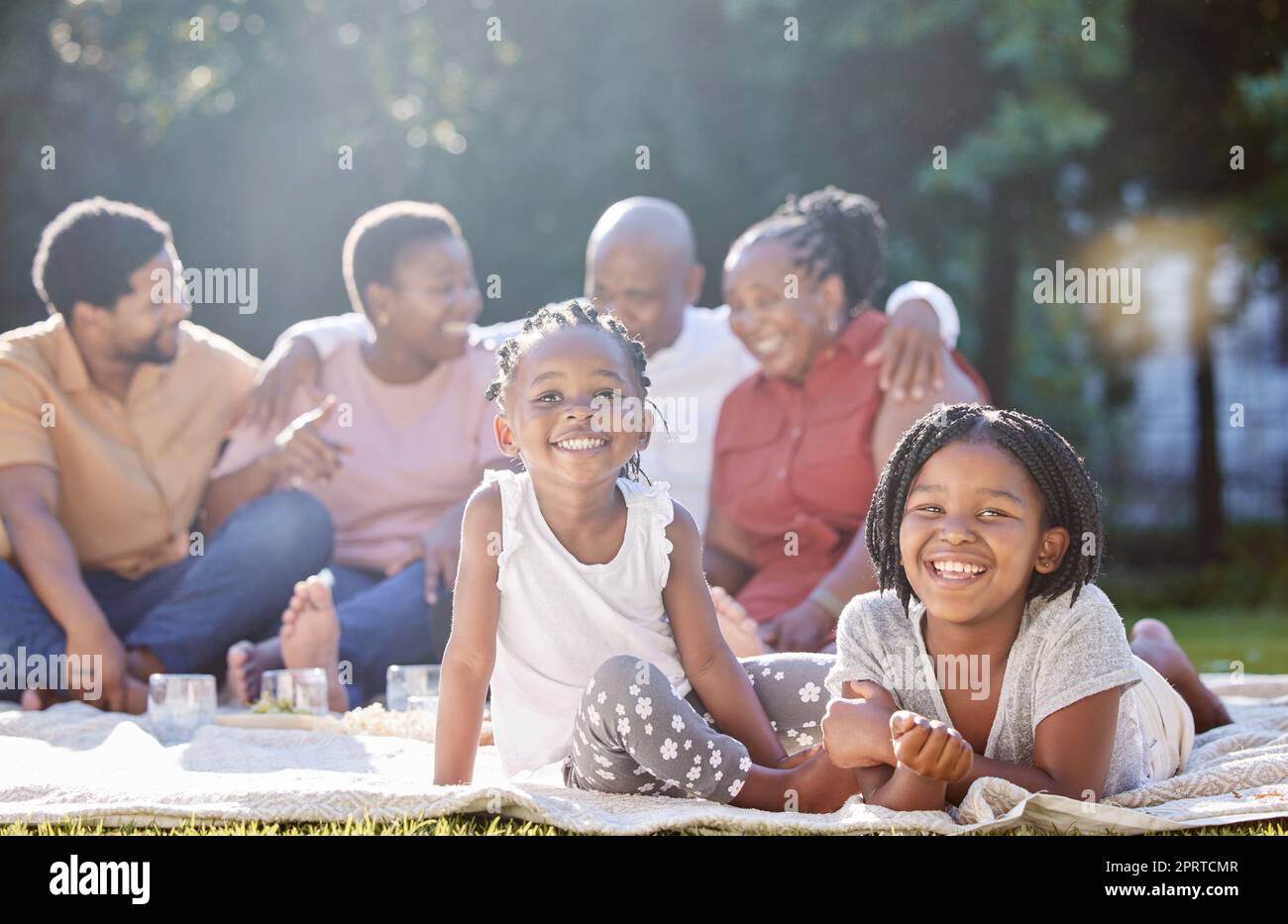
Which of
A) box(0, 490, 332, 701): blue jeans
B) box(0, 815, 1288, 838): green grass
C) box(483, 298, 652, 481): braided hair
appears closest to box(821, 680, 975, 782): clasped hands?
box(0, 815, 1288, 838): green grass

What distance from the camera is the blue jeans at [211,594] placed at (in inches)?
177

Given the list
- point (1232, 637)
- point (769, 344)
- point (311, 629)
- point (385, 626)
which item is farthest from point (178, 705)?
point (1232, 637)

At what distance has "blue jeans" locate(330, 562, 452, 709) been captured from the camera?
4.56 metres

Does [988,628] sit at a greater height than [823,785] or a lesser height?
greater

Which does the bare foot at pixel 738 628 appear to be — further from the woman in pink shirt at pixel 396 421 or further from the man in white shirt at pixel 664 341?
the woman in pink shirt at pixel 396 421

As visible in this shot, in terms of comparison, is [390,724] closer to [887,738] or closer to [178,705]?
[178,705]

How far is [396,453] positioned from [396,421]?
114 millimetres

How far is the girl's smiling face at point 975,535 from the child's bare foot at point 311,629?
1981mm

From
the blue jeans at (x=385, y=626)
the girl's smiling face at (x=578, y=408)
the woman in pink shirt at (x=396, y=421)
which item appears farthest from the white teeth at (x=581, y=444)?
the woman in pink shirt at (x=396, y=421)

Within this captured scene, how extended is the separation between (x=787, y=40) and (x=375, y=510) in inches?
246

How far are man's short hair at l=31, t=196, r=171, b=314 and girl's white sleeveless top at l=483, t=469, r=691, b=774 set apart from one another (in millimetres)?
Answer: 2156

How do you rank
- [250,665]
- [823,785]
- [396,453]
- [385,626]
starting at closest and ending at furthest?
[823,785] < [250,665] < [385,626] < [396,453]

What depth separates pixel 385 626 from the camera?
461 cm
